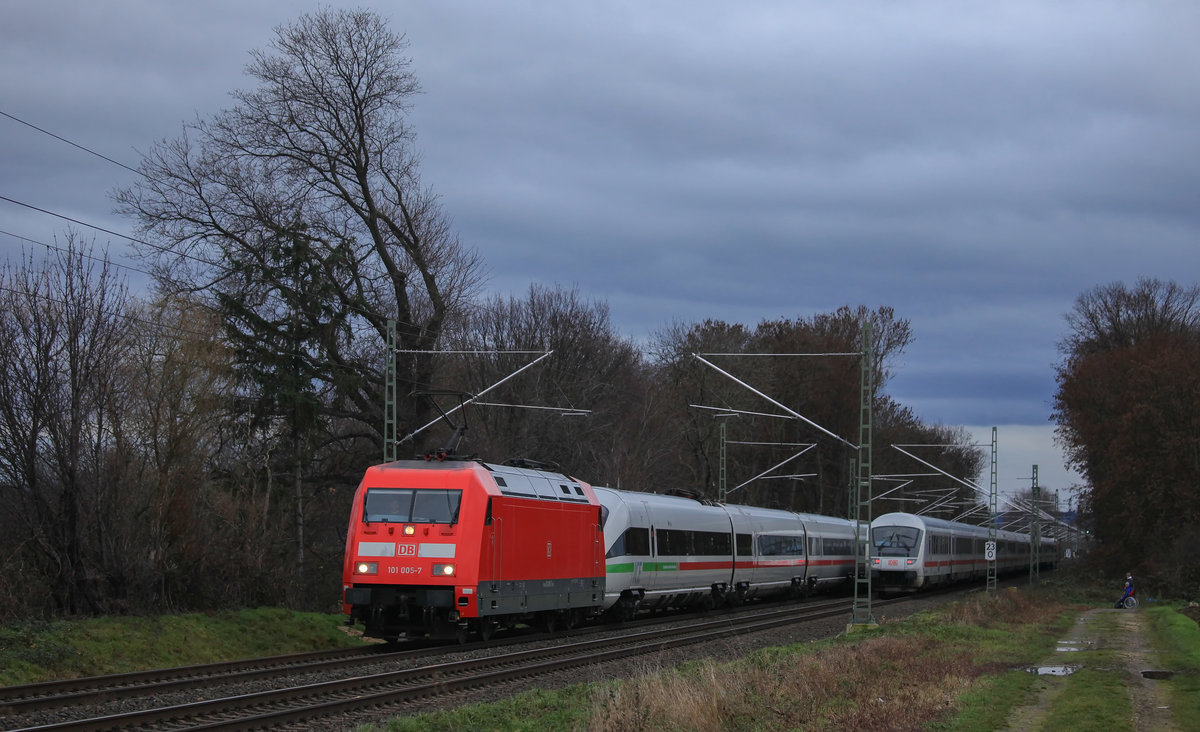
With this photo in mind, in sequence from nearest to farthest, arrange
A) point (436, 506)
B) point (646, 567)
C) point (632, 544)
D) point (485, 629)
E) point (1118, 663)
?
point (1118, 663) < point (436, 506) < point (485, 629) < point (632, 544) < point (646, 567)

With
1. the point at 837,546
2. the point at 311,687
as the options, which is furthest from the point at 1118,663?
the point at 837,546

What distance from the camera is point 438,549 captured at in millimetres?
19266

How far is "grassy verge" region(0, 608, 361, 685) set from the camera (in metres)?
15.6

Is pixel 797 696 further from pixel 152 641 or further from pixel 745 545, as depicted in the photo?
pixel 745 545

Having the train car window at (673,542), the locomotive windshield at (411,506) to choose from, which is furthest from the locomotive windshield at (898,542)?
the locomotive windshield at (411,506)

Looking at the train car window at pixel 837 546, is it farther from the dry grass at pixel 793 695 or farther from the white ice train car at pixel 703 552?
the dry grass at pixel 793 695

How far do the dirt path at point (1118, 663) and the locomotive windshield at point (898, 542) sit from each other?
9.54 m

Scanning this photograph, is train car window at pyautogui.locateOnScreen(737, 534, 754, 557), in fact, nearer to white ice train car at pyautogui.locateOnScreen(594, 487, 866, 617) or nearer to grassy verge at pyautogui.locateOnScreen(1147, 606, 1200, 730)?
white ice train car at pyautogui.locateOnScreen(594, 487, 866, 617)

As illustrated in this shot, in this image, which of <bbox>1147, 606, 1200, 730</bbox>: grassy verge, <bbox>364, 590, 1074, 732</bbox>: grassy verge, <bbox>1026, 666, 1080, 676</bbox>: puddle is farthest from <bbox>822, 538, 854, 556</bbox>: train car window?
<bbox>1026, 666, 1080, 676</bbox>: puddle

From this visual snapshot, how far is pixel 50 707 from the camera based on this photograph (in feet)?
41.1

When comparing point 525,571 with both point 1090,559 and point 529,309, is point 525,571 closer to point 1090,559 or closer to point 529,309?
point 529,309

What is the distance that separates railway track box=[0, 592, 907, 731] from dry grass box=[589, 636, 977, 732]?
301cm

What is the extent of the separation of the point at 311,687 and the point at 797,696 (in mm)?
5965

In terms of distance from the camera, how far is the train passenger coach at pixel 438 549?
62.8 ft
